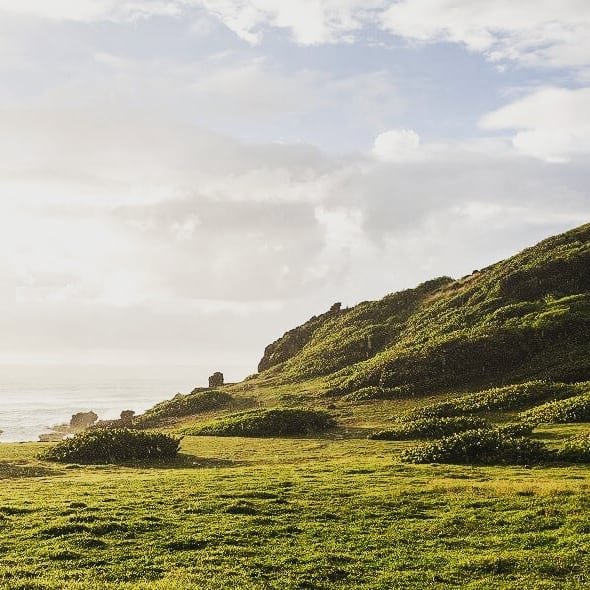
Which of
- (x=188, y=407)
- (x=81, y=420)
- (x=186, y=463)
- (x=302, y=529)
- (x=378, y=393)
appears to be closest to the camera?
(x=302, y=529)

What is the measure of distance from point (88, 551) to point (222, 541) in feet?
16.0

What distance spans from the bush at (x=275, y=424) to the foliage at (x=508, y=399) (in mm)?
9032

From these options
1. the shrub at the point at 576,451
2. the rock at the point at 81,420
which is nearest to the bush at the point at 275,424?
the shrub at the point at 576,451

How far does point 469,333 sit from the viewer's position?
266 feet

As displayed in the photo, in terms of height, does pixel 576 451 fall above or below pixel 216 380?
below

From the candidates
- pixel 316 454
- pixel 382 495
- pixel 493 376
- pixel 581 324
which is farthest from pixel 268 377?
Result: pixel 382 495

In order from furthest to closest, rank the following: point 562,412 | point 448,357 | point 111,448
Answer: point 448,357 → point 562,412 → point 111,448

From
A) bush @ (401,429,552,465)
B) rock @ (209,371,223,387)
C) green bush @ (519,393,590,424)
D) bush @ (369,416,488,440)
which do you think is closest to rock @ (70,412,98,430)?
rock @ (209,371,223,387)

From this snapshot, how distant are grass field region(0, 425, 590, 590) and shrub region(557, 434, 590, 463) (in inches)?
76.4

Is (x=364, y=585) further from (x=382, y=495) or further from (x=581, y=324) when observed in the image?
(x=581, y=324)

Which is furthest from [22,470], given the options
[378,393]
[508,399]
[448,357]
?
[448,357]

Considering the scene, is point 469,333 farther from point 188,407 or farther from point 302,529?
point 302,529

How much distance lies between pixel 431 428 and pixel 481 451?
1157 centimetres

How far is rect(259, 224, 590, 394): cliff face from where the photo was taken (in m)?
72.4
